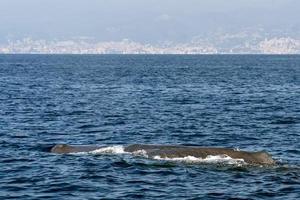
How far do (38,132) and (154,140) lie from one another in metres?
9.70

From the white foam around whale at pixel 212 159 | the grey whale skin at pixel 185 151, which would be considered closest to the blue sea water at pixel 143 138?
the white foam around whale at pixel 212 159

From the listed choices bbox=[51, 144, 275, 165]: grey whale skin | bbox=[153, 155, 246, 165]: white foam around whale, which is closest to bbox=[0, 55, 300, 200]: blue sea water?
bbox=[153, 155, 246, 165]: white foam around whale

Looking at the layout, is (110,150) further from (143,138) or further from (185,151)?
(143,138)

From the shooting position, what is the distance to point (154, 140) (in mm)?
46938

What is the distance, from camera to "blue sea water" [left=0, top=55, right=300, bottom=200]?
30859 millimetres

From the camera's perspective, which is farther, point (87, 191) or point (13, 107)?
point (13, 107)

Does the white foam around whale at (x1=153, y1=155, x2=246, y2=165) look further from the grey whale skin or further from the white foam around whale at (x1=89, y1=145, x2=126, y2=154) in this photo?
the white foam around whale at (x1=89, y1=145, x2=126, y2=154)

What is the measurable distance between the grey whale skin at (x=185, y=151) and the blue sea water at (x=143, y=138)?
0.99 meters

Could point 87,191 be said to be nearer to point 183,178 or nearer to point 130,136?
point 183,178

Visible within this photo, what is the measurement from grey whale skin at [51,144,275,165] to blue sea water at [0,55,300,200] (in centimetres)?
99

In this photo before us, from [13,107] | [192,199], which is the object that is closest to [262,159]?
[192,199]

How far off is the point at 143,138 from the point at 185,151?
33.3 feet

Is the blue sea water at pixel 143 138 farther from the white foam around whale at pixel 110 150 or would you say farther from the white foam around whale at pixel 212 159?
the white foam around whale at pixel 110 150

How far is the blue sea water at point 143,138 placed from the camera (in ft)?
101
